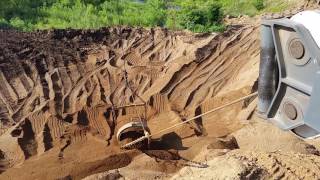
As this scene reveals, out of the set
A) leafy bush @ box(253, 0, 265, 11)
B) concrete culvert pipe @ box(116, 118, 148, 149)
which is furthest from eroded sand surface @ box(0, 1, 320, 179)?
leafy bush @ box(253, 0, 265, 11)

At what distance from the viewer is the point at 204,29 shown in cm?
1536

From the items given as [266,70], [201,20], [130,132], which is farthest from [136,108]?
[266,70]

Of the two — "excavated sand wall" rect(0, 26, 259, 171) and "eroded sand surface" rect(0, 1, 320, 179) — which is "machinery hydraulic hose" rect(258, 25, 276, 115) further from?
"excavated sand wall" rect(0, 26, 259, 171)

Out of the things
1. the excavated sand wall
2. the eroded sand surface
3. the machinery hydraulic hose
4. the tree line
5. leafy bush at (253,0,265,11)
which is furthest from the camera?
leafy bush at (253,0,265,11)

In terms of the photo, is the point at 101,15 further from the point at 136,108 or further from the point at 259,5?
the point at 259,5

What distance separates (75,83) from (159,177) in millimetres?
5575

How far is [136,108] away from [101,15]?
6.09 meters

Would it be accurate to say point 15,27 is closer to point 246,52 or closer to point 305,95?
point 246,52

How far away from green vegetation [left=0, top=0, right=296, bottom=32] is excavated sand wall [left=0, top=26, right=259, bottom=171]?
0.86m

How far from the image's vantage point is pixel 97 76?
42.2ft

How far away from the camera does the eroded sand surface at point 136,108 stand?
7810 millimetres

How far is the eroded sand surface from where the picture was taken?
781cm

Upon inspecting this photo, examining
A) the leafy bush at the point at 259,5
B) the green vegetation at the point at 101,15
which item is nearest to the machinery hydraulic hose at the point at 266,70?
the green vegetation at the point at 101,15

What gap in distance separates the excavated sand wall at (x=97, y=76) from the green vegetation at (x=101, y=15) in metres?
0.86
